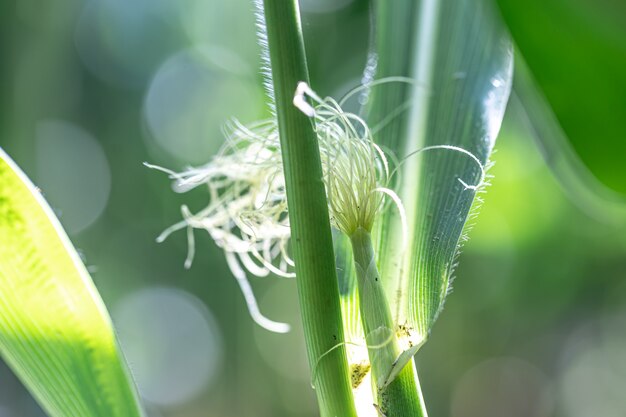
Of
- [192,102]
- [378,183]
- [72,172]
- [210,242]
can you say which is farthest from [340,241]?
[192,102]

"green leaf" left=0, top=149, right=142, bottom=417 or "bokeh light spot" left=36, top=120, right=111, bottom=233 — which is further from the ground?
"bokeh light spot" left=36, top=120, right=111, bottom=233

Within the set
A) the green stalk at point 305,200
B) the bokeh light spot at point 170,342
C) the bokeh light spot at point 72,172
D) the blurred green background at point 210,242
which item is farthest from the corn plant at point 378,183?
the bokeh light spot at point 170,342

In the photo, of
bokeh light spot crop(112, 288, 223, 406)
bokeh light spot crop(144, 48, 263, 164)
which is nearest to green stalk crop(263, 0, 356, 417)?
bokeh light spot crop(144, 48, 263, 164)

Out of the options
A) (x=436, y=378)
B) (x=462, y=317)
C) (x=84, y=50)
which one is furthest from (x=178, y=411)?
(x=84, y=50)

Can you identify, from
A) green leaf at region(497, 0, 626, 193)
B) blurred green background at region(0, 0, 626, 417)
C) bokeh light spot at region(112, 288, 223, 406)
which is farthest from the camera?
bokeh light spot at region(112, 288, 223, 406)

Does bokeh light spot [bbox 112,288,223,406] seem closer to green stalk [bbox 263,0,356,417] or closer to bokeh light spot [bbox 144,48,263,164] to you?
bokeh light spot [bbox 144,48,263,164]

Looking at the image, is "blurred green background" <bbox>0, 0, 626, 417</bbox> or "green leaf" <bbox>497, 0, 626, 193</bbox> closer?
"green leaf" <bbox>497, 0, 626, 193</bbox>

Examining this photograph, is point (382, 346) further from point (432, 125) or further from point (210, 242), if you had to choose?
point (210, 242)
